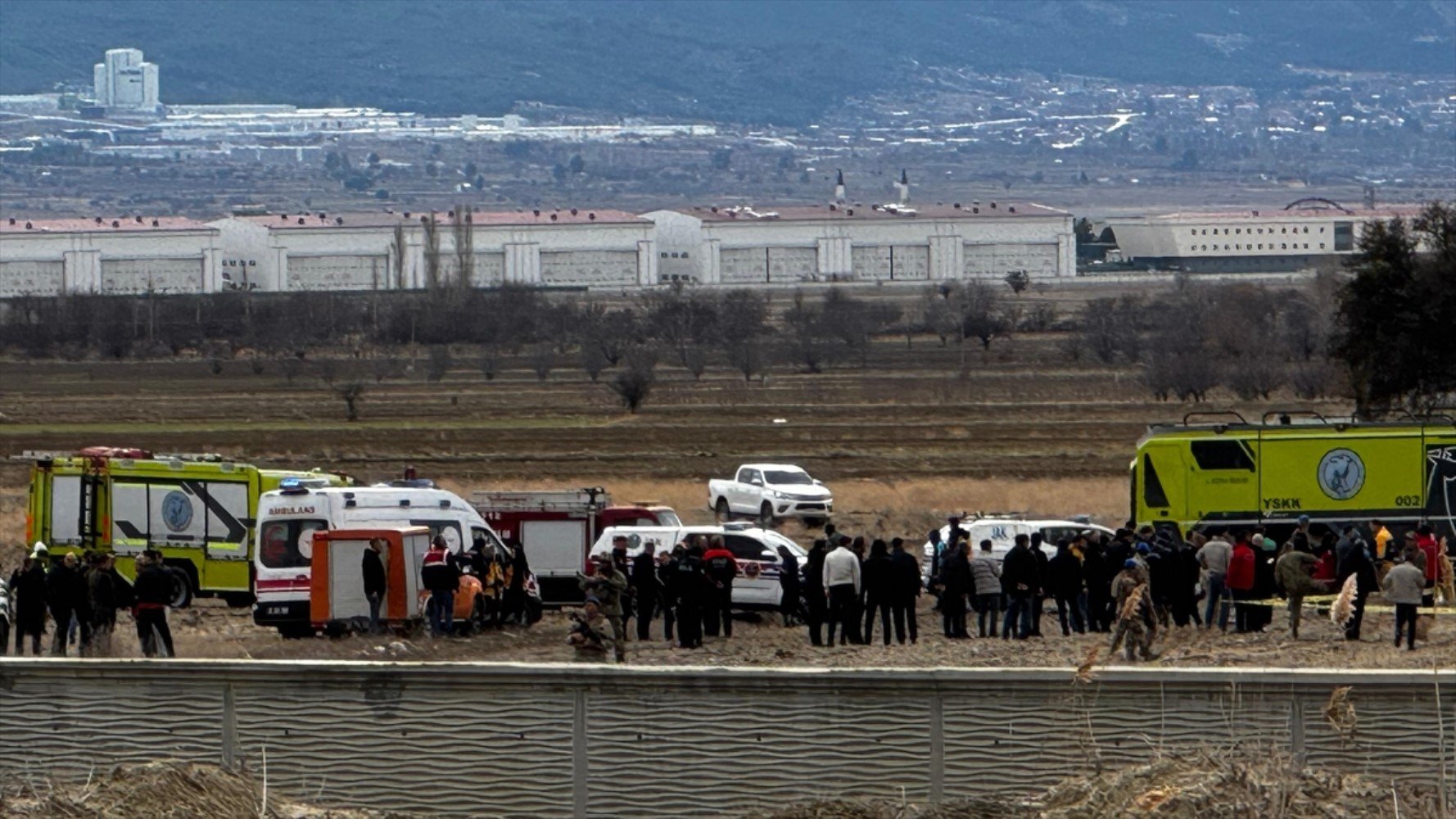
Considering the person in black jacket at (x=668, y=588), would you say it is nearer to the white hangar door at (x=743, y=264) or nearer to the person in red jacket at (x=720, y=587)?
the person in red jacket at (x=720, y=587)

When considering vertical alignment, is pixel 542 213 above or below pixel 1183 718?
above

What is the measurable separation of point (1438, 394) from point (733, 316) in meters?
54.7

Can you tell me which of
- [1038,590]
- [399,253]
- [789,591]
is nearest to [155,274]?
[399,253]

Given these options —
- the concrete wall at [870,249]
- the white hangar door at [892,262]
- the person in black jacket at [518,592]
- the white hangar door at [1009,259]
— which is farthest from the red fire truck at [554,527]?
the white hangar door at [1009,259]

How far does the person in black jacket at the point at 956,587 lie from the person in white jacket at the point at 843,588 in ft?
3.03

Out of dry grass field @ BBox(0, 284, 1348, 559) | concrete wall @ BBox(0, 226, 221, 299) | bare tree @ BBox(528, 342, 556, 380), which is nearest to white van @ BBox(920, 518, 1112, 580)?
dry grass field @ BBox(0, 284, 1348, 559)

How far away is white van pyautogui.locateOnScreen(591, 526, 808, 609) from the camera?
21766mm

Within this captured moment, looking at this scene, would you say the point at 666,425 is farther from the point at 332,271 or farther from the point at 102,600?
the point at 332,271

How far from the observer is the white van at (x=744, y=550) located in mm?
21766

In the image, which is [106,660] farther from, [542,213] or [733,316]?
[542,213]

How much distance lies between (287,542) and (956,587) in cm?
545

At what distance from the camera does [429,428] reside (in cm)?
4662

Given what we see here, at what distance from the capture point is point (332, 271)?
131500 millimetres

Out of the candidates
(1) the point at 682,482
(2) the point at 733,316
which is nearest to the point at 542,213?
(2) the point at 733,316
